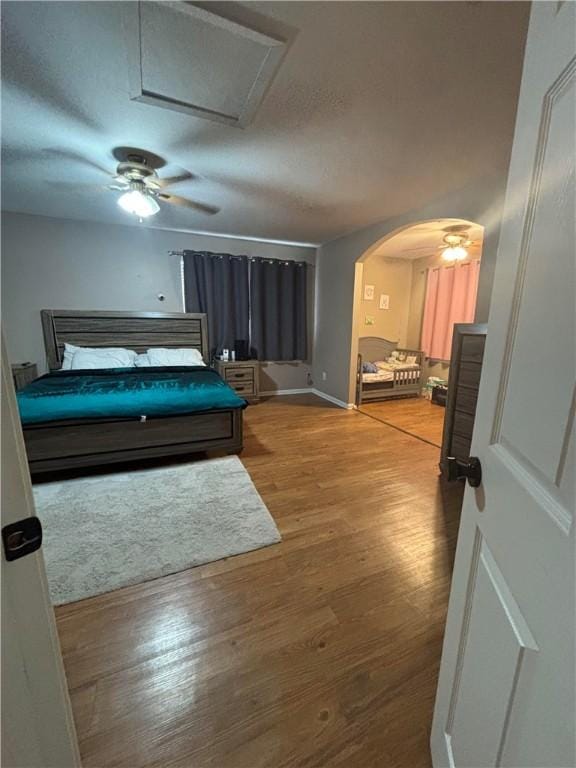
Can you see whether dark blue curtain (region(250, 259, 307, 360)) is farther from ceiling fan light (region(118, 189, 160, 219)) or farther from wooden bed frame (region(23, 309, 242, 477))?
ceiling fan light (region(118, 189, 160, 219))

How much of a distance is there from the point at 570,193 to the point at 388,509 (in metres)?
2.06

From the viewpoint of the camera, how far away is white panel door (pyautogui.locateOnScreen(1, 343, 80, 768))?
0.52 meters

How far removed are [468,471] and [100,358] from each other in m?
3.94

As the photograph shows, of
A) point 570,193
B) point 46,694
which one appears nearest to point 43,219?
point 46,694

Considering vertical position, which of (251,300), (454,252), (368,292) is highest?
(454,252)

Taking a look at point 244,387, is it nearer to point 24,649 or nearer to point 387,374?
point 387,374

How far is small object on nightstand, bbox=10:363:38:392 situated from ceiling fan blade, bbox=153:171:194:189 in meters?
2.53

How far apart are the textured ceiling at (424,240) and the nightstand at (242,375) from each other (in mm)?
2231

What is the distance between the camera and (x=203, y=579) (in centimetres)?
158

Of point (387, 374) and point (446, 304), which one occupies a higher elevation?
point (446, 304)

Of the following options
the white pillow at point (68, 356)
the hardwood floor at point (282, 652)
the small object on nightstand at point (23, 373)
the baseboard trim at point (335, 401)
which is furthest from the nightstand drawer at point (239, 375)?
the hardwood floor at point (282, 652)

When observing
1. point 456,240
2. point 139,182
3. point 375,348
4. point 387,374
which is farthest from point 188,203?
point 375,348

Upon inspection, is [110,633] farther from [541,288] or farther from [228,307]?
[228,307]

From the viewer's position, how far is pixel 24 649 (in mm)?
587
